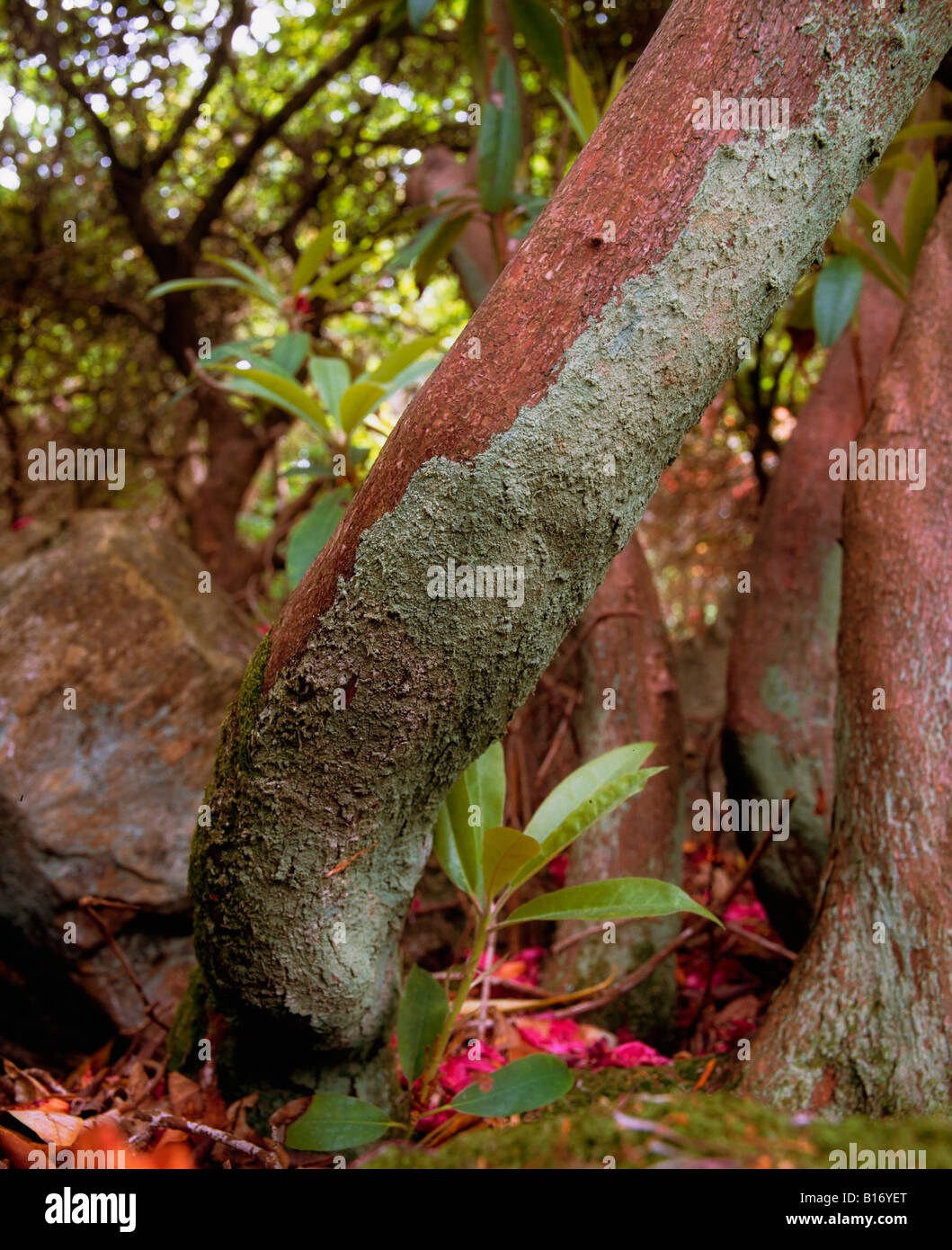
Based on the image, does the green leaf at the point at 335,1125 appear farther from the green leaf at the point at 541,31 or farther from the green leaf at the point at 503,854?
the green leaf at the point at 541,31

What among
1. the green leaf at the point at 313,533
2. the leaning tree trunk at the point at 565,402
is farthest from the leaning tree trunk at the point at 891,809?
the green leaf at the point at 313,533

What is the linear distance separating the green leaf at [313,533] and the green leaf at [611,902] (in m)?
0.87

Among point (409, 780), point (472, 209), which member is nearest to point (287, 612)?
point (409, 780)

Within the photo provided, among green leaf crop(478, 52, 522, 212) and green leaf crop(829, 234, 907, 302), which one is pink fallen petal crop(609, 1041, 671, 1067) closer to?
green leaf crop(829, 234, 907, 302)

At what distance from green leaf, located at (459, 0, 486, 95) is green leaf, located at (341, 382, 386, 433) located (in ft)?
3.71

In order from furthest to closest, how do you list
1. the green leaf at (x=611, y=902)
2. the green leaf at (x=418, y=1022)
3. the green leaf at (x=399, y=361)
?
the green leaf at (x=399, y=361)
the green leaf at (x=418, y=1022)
the green leaf at (x=611, y=902)

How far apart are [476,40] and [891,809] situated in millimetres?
2222

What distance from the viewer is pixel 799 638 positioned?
2.48 meters

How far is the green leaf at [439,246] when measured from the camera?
8.03ft

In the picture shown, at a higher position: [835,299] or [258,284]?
[258,284]

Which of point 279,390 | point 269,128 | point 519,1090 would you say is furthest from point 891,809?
point 269,128

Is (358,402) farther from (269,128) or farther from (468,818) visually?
(269,128)

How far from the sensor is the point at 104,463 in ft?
16.0

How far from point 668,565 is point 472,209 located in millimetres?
3091
